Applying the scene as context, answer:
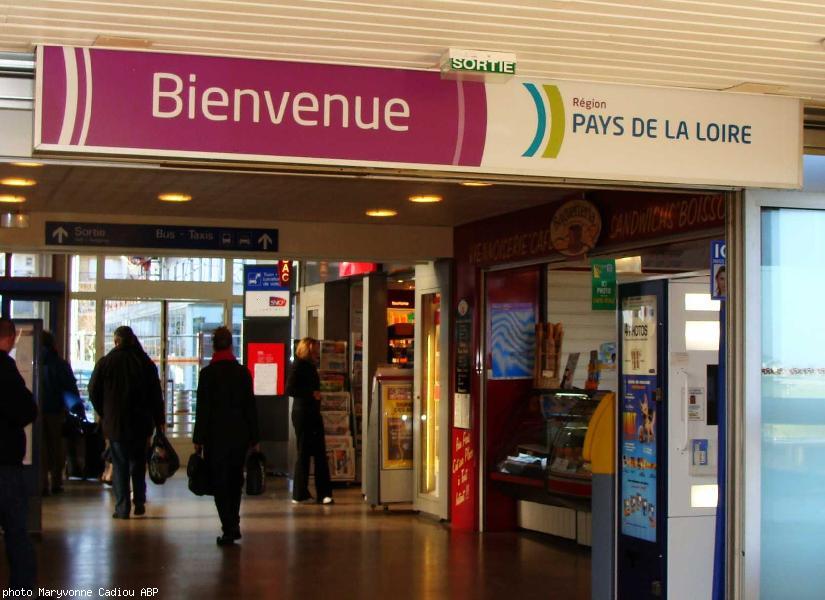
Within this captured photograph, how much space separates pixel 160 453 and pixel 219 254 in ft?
5.93

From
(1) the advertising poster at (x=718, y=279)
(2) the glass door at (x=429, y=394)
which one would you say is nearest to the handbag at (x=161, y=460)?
(2) the glass door at (x=429, y=394)

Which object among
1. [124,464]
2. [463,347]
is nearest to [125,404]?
[124,464]

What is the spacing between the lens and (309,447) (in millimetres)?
10883

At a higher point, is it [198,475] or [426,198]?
[426,198]

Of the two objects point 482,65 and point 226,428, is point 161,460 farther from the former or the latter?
point 482,65

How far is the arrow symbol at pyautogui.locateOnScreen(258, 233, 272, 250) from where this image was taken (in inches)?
393

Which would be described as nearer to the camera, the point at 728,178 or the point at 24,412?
the point at 728,178

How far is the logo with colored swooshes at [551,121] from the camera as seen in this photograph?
4363 millimetres

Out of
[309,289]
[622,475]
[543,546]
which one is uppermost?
[309,289]

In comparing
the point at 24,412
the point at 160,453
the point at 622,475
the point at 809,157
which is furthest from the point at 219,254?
the point at 809,157

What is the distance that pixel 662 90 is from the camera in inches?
180

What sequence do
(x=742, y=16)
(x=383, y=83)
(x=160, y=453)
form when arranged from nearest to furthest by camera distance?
(x=742, y=16)
(x=383, y=83)
(x=160, y=453)

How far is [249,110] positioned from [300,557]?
15.7 feet

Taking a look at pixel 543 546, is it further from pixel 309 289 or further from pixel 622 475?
pixel 309 289
